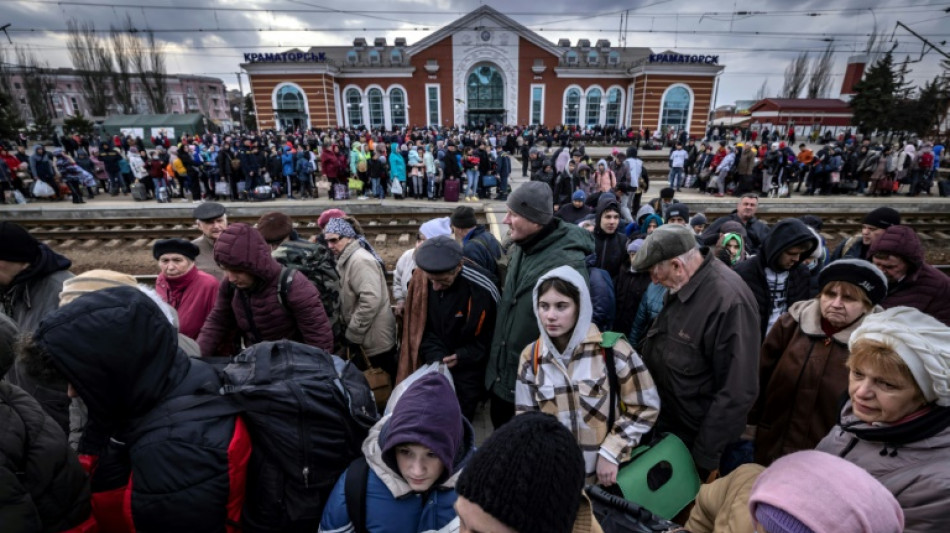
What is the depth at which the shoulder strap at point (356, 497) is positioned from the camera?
182cm

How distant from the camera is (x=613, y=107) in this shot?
37.7 meters

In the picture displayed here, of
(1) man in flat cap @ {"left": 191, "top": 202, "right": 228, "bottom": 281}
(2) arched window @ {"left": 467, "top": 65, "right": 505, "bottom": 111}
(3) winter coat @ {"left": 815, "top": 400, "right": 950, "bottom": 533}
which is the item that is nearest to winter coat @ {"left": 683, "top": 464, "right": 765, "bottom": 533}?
(3) winter coat @ {"left": 815, "top": 400, "right": 950, "bottom": 533}

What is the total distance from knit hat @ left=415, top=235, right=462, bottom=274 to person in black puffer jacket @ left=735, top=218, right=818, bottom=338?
249 cm

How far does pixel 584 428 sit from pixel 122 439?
2.18m

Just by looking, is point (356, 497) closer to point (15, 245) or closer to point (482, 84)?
point (15, 245)

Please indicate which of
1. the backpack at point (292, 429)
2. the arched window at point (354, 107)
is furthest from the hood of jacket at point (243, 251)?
the arched window at point (354, 107)

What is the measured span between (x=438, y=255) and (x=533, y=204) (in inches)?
30.2

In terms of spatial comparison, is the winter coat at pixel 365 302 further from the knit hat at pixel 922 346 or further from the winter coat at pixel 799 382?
the knit hat at pixel 922 346

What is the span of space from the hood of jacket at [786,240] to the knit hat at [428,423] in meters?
2.98

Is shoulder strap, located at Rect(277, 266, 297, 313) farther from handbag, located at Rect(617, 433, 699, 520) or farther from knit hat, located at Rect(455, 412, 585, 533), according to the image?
handbag, located at Rect(617, 433, 699, 520)

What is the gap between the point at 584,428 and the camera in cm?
240

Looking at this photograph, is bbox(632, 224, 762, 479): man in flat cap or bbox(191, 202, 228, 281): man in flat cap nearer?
bbox(632, 224, 762, 479): man in flat cap

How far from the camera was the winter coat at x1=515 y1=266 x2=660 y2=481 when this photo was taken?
2.33 metres

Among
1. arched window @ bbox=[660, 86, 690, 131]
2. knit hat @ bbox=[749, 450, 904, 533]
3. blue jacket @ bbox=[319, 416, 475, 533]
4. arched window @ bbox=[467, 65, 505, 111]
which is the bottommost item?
blue jacket @ bbox=[319, 416, 475, 533]
